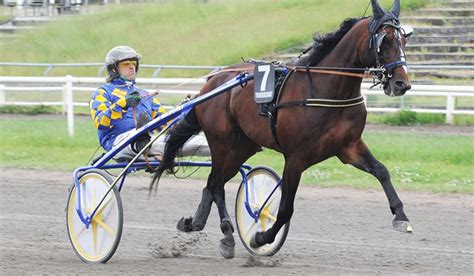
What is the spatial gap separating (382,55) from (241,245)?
2063 mm

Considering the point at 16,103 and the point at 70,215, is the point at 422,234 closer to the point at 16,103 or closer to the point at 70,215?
the point at 70,215

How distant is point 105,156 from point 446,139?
6.76m

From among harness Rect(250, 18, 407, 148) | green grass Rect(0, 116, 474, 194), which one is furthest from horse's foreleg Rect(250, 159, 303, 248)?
green grass Rect(0, 116, 474, 194)

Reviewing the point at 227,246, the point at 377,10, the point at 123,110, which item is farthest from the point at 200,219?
the point at 377,10

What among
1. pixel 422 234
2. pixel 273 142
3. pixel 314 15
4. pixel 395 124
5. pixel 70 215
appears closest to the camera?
pixel 273 142

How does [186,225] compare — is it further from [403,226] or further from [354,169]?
[354,169]

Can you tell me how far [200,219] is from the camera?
6148 millimetres

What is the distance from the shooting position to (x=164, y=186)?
9078 mm

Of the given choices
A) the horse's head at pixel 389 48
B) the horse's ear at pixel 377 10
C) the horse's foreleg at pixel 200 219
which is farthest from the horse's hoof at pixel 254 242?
the horse's ear at pixel 377 10

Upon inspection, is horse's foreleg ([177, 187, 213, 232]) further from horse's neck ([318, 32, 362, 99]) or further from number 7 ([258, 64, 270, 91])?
horse's neck ([318, 32, 362, 99])

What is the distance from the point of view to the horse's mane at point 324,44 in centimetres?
544

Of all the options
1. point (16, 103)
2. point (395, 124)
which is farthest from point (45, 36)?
point (395, 124)

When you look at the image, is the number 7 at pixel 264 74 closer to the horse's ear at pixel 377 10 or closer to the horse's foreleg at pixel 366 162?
the horse's foreleg at pixel 366 162

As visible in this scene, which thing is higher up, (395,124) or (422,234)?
(422,234)
